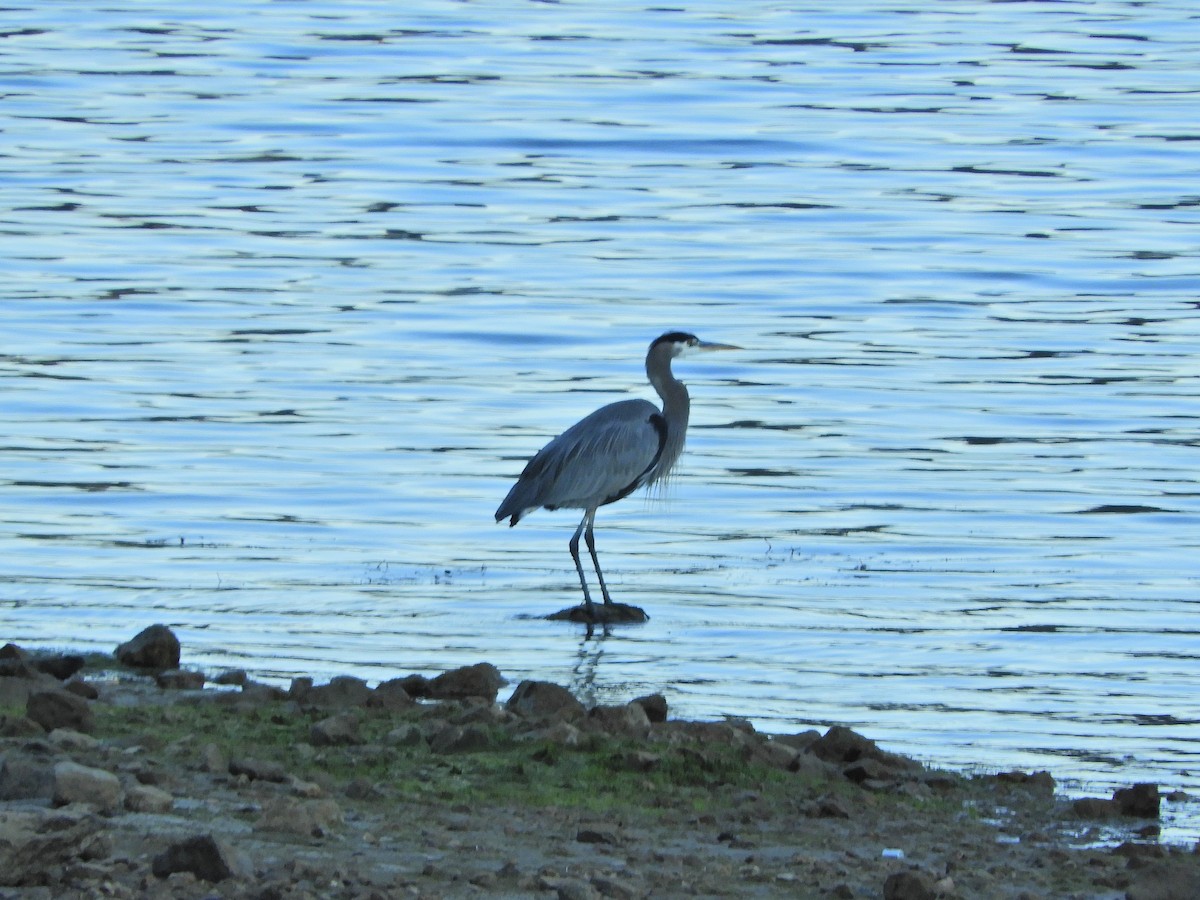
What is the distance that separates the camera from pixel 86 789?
235 inches

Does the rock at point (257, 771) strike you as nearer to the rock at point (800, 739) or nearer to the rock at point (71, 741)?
the rock at point (71, 741)

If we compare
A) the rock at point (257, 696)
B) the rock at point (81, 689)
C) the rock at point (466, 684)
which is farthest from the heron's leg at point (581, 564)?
the rock at point (81, 689)

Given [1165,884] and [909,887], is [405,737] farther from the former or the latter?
[1165,884]

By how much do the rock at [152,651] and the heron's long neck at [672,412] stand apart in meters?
4.92

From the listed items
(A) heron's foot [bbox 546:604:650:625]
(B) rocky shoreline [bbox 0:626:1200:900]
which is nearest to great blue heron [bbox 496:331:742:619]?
(A) heron's foot [bbox 546:604:650:625]

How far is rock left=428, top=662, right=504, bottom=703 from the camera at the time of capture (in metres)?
8.78

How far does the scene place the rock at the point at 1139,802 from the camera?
7.36 metres

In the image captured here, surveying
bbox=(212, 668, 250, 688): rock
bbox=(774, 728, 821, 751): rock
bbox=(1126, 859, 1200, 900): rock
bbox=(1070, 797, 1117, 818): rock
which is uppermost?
bbox=(1126, 859, 1200, 900): rock

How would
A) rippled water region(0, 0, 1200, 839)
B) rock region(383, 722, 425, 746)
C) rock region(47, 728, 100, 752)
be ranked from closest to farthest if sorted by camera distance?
rock region(47, 728, 100, 752) < rock region(383, 722, 425, 746) < rippled water region(0, 0, 1200, 839)

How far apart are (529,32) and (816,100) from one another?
8264 mm

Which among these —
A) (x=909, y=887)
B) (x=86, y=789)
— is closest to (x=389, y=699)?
(x=86, y=789)

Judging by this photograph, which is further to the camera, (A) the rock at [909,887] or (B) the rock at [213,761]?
(B) the rock at [213,761]

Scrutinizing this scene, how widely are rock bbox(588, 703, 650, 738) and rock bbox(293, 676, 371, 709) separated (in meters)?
0.79

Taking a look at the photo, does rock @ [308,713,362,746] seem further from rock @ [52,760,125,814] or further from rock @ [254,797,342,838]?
rock @ [52,760,125,814]
